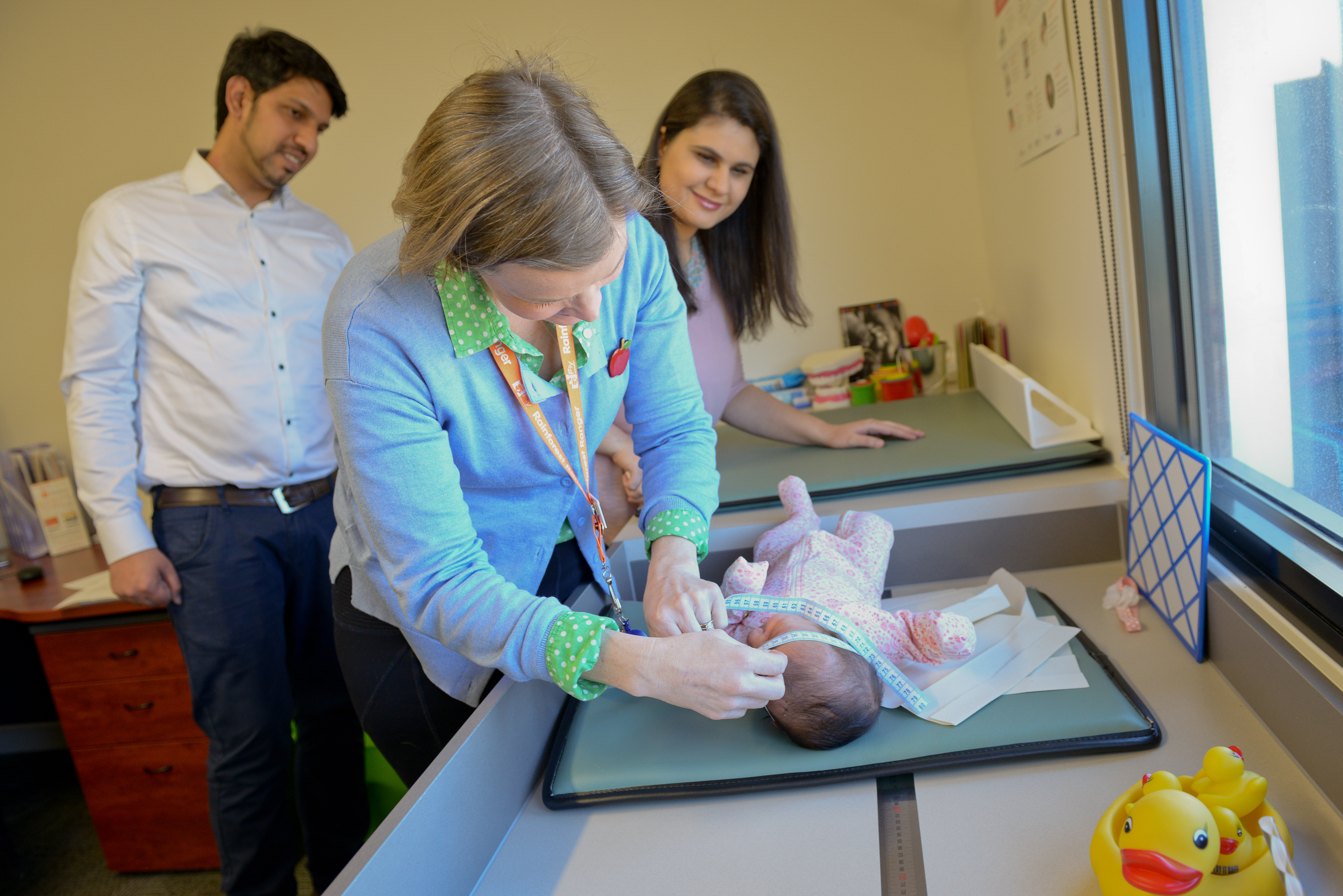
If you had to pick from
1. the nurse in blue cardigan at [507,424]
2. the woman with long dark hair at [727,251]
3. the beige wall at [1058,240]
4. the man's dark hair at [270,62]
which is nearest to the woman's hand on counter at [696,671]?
the nurse in blue cardigan at [507,424]

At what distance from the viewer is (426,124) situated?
2.90ft

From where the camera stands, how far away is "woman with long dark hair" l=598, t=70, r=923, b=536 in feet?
5.62

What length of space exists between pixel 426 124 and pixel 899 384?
213cm

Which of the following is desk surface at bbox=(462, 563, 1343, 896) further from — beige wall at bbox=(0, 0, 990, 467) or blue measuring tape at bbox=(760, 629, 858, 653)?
beige wall at bbox=(0, 0, 990, 467)

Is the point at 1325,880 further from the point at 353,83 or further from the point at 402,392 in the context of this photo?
the point at 353,83

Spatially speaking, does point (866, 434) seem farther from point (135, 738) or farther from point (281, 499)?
point (135, 738)

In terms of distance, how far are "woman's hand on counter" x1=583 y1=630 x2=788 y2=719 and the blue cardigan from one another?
90 millimetres

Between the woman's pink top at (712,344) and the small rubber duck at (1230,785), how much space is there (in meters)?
1.27

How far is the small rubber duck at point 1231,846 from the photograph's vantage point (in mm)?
758

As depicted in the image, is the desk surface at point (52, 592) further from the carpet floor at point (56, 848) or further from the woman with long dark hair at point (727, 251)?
the woman with long dark hair at point (727, 251)

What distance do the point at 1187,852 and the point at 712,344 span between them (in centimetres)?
141

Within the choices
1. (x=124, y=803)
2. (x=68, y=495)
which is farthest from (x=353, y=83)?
(x=124, y=803)

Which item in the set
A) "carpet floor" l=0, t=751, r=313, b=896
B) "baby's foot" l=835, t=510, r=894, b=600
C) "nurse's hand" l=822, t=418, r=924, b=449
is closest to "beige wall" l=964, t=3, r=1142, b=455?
"nurse's hand" l=822, t=418, r=924, b=449

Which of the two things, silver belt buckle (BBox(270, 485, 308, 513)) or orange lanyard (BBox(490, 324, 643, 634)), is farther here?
silver belt buckle (BBox(270, 485, 308, 513))
